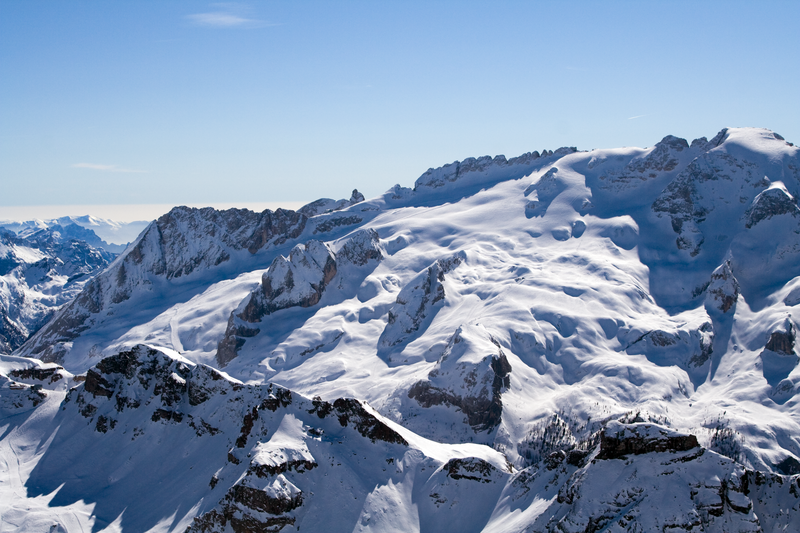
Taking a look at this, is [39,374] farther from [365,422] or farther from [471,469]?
[471,469]

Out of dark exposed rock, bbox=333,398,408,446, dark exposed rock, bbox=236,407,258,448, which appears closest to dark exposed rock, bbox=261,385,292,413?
dark exposed rock, bbox=236,407,258,448

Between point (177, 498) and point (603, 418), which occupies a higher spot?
point (177, 498)

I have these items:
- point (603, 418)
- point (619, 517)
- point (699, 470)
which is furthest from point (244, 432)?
point (603, 418)

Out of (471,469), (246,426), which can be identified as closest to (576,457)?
(471,469)

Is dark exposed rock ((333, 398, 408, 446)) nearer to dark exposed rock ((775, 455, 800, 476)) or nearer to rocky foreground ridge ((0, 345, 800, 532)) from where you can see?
rocky foreground ridge ((0, 345, 800, 532))

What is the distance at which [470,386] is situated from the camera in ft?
598

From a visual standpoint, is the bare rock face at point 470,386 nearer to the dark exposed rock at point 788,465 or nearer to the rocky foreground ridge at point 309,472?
the rocky foreground ridge at point 309,472

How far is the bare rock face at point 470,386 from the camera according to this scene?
180500 mm

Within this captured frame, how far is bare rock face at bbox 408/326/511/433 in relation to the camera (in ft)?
592

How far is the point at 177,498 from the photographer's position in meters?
90.5

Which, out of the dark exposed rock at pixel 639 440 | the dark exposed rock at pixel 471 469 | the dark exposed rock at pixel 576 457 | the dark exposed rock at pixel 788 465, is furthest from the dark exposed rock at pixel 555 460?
the dark exposed rock at pixel 788 465

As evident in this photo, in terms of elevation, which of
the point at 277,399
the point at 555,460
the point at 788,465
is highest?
the point at 277,399

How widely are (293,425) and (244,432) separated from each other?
27.1 ft

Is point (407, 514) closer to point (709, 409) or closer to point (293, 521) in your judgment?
point (293, 521)
